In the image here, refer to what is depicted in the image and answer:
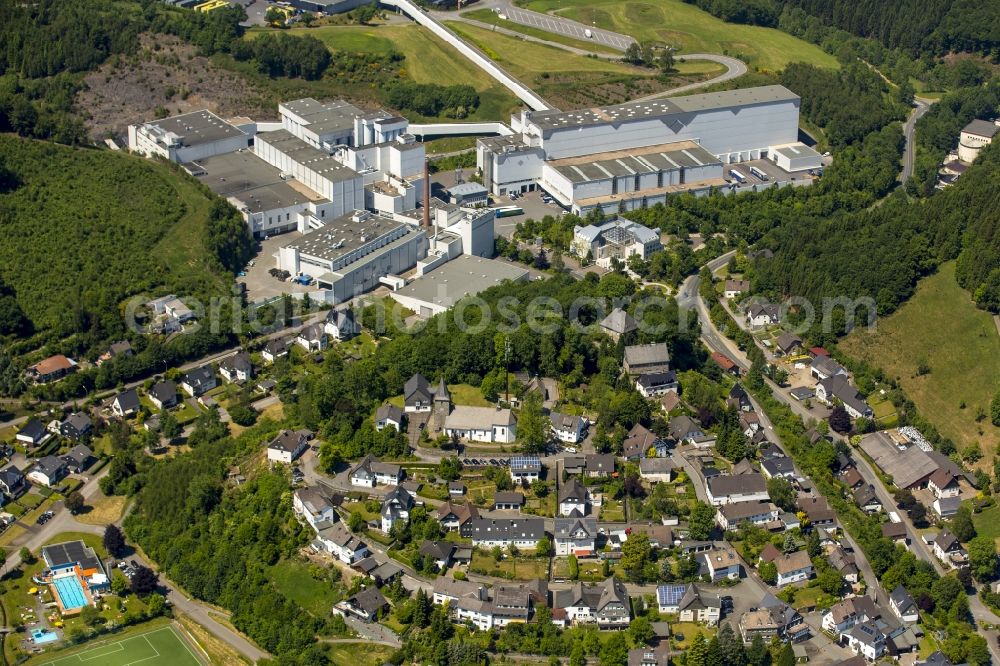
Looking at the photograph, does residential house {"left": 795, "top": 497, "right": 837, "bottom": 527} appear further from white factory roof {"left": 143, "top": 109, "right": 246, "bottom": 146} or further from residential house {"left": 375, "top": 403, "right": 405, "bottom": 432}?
white factory roof {"left": 143, "top": 109, "right": 246, "bottom": 146}

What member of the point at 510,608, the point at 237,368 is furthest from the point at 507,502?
the point at 237,368

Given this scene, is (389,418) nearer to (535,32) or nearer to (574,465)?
(574,465)

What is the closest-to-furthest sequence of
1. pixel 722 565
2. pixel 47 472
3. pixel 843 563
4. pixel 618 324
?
pixel 722 565
pixel 843 563
pixel 47 472
pixel 618 324

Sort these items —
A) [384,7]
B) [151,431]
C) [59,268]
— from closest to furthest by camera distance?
[151,431]
[59,268]
[384,7]

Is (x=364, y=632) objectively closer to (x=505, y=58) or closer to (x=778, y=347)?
(x=778, y=347)

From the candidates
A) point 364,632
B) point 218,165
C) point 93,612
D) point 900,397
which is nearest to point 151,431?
point 93,612
